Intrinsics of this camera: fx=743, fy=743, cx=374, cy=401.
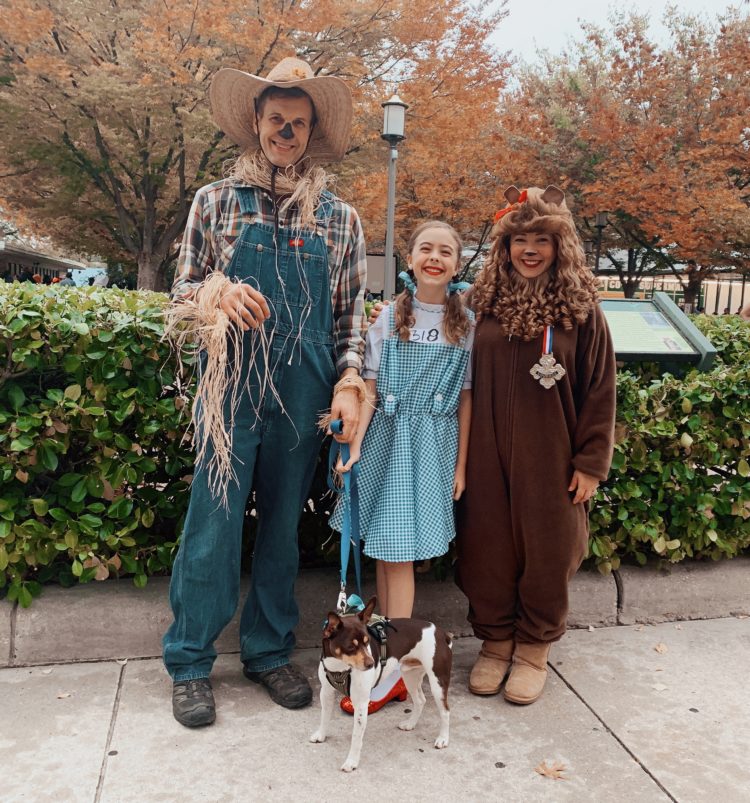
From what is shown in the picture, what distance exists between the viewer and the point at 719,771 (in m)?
2.45

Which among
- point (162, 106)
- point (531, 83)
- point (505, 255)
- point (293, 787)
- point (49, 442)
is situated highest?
point (531, 83)

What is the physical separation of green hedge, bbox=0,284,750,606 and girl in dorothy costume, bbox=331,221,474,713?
1.68ft

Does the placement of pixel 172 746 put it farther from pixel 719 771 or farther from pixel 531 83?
pixel 531 83

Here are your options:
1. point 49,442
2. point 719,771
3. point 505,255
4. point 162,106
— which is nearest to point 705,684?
point 719,771

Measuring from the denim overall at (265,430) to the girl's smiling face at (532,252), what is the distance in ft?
2.45

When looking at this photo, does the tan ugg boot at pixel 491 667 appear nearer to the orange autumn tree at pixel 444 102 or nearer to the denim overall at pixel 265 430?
the denim overall at pixel 265 430

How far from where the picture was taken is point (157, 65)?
1281cm

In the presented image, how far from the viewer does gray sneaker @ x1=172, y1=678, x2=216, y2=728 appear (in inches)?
102

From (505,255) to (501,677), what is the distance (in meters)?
1.68

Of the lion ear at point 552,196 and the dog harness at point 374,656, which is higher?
the lion ear at point 552,196

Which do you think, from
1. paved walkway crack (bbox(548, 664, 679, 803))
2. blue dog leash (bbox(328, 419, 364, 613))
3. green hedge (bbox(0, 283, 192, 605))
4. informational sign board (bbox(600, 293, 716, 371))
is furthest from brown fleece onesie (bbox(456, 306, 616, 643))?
green hedge (bbox(0, 283, 192, 605))

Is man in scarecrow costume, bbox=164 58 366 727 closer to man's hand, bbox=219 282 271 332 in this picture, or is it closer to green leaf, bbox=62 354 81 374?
man's hand, bbox=219 282 271 332

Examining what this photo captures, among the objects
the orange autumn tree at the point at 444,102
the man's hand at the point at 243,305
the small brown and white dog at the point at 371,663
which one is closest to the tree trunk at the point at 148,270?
the orange autumn tree at the point at 444,102

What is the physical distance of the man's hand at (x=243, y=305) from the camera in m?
2.44
